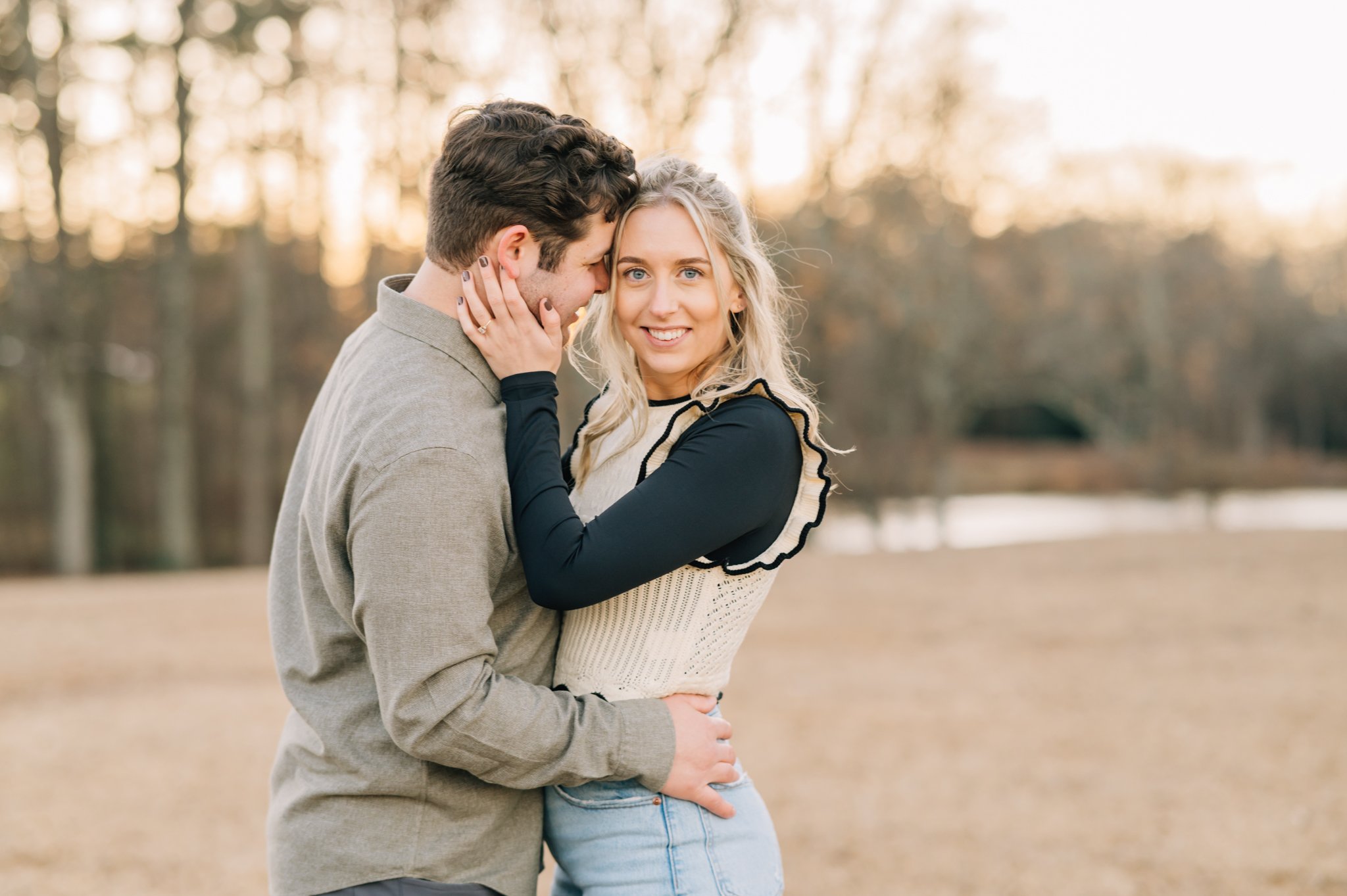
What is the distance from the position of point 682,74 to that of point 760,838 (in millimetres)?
18709

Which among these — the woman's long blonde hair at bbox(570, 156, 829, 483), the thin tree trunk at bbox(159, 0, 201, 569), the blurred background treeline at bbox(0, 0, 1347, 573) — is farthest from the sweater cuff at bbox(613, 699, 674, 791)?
the thin tree trunk at bbox(159, 0, 201, 569)

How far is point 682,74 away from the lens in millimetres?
19438

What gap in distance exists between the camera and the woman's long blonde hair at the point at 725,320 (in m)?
2.11

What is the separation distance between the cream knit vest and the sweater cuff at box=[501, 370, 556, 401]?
0.22 m

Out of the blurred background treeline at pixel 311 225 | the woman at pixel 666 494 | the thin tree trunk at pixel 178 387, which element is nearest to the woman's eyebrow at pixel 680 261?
the woman at pixel 666 494

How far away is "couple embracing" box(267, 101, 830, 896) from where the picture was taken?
171cm

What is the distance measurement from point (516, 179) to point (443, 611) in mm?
669

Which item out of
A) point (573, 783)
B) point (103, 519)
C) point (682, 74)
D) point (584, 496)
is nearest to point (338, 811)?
point (573, 783)

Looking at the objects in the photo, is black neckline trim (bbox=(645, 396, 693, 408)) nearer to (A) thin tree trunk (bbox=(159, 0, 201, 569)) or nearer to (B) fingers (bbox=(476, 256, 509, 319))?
(B) fingers (bbox=(476, 256, 509, 319))

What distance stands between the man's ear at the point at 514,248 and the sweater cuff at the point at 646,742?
28.8 inches

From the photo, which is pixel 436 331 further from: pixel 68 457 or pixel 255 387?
pixel 255 387

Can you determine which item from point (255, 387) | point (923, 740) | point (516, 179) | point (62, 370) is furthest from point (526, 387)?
point (255, 387)

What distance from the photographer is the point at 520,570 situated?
188 centimetres

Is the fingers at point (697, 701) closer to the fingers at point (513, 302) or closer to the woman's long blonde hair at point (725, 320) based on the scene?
the woman's long blonde hair at point (725, 320)
